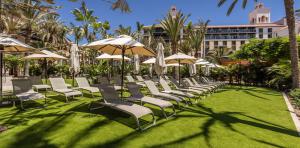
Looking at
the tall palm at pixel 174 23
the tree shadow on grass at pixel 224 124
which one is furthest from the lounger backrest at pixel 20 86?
the tall palm at pixel 174 23

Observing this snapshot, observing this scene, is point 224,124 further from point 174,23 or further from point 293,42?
point 174,23

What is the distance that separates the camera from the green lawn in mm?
5164

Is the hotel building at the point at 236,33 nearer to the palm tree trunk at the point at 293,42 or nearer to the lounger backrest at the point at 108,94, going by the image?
the palm tree trunk at the point at 293,42

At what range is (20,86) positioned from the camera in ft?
28.3

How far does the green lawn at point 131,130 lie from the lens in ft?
16.9

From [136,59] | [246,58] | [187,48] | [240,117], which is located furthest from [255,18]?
[240,117]

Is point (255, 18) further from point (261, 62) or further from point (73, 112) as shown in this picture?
point (73, 112)

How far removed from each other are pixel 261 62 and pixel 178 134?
66.3 ft

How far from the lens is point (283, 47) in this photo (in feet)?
69.8

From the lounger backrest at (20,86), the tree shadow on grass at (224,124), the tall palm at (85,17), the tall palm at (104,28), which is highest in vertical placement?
the tall palm at (85,17)

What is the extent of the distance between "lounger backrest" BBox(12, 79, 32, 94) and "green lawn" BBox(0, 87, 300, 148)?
730 millimetres

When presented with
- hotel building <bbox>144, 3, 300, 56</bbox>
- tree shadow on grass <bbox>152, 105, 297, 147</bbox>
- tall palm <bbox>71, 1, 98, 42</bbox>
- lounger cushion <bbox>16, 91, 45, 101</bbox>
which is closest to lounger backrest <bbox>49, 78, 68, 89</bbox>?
lounger cushion <bbox>16, 91, 45, 101</bbox>

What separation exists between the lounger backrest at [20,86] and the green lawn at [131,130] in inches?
28.7

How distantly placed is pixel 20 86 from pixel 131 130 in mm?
5381
